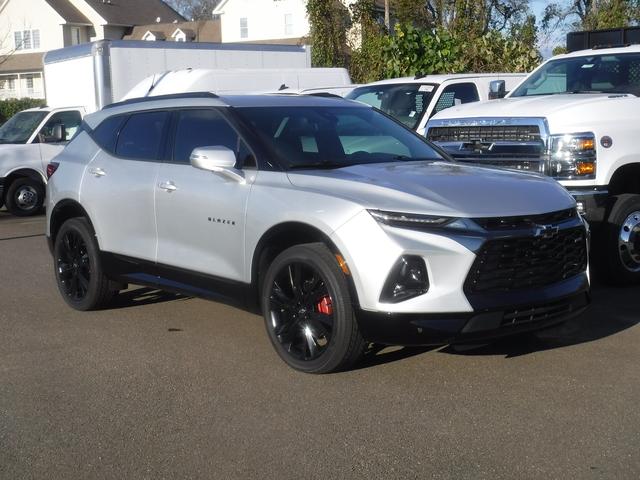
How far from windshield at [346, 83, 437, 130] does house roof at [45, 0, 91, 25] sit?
4475 centimetres

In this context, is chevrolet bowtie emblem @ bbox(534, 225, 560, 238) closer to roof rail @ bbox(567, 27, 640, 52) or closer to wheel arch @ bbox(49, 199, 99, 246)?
wheel arch @ bbox(49, 199, 99, 246)

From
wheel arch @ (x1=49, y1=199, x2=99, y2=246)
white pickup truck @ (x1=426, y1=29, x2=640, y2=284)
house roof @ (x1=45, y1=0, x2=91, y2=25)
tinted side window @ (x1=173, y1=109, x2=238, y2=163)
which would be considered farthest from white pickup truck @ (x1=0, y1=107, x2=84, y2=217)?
house roof @ (x1=45, y1=0, x2=91, y2=25)

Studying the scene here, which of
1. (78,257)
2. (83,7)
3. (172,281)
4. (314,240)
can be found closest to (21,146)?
(78,257)

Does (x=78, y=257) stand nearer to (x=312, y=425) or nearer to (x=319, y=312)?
(x=319, y=312)

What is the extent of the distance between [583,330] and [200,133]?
10.3 ft

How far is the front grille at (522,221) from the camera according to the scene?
517 cm

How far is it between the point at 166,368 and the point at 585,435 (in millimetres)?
2718

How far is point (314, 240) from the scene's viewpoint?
5.58 meters

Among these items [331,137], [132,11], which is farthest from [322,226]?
[132,11]

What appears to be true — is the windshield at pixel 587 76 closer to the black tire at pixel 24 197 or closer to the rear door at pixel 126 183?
the rear door at pixel 126 183

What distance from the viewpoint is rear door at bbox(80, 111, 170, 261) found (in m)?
6.86

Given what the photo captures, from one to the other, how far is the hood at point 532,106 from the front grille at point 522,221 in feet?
7.77

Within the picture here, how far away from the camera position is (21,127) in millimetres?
16266

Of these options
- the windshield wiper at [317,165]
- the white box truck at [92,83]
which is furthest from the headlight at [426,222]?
the white box truck at [92,83]
